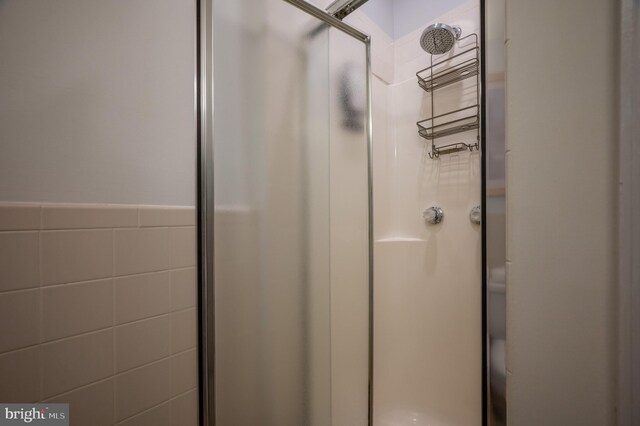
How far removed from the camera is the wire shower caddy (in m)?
1.18

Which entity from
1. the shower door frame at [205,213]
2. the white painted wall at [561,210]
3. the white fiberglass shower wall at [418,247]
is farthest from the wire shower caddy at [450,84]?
the shower door frame at [205,213]

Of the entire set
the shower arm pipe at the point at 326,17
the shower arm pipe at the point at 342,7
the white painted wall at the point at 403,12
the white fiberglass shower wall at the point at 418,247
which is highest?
the white painted wall at the point at 403,12

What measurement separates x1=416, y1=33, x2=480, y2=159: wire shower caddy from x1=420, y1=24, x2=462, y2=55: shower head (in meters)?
0.08

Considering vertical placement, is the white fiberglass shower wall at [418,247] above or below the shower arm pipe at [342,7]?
below

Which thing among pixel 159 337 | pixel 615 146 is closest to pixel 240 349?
pixel 159 337

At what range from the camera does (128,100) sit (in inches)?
25.4

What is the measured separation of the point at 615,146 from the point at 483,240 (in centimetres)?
19

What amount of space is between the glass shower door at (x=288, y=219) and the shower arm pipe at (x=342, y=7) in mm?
80

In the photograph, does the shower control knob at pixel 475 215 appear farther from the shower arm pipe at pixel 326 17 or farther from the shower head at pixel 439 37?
the shower arm pipe at pixel 326 17

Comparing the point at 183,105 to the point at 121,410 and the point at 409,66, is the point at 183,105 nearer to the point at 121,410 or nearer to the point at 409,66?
the point at 121,410

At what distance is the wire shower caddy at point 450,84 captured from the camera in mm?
1184

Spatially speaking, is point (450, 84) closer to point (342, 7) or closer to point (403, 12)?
point (403, 12)

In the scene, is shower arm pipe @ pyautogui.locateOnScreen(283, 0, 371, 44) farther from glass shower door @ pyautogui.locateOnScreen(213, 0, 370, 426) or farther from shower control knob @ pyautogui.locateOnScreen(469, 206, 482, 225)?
shower control knob @ pyautogui.locateOnScreen(469, 206, 482, 225)

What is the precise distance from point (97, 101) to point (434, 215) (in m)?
1.36
